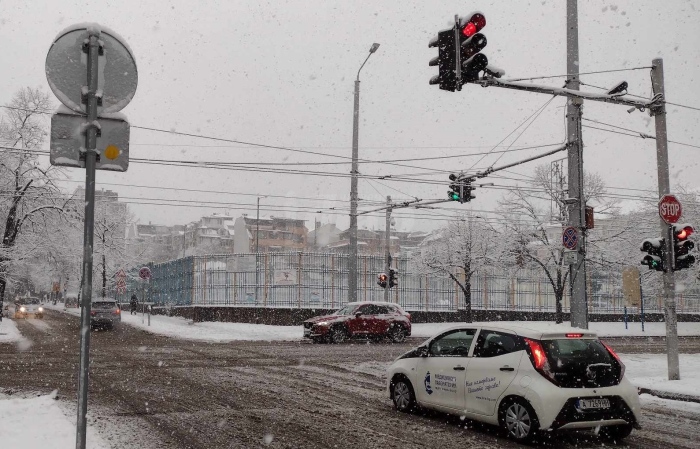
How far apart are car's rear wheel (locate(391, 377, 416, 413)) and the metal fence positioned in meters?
22.4

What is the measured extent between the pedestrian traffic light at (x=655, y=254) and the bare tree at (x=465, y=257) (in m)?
22.5

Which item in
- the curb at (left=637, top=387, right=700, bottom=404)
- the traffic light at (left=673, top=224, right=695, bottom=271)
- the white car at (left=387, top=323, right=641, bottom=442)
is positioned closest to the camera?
the white car at (left=387, top=323, right=641, bottom=442)

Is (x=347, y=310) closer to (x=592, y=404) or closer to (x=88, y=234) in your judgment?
(x=592, y=404)

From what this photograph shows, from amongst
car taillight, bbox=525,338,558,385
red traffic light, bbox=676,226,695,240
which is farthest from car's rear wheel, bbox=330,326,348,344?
car taillight, bbox=525,338,558,385

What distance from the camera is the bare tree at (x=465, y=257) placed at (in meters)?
36.4

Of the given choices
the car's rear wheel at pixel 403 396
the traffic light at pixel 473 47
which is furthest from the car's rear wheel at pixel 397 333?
the traffic light at pixel 473 47

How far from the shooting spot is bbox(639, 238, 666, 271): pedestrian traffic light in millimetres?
13406

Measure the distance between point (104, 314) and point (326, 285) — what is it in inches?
444

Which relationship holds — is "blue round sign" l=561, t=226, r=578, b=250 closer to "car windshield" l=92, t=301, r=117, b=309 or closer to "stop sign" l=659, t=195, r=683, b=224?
"stop sign" l=659, t=195, r=683, b=224

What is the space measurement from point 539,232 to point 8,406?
3056 cm

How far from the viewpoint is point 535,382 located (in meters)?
7.38

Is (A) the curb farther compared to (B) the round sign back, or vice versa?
(A) the curb

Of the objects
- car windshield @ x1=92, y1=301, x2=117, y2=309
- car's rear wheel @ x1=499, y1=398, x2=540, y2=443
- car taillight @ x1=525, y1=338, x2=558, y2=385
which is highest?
car taillight @ x1=525, y1=338, x2=558, y2=385

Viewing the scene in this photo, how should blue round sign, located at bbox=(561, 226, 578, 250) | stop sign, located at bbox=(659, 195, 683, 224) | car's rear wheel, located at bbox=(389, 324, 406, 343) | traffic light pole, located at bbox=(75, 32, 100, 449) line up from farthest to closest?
car's rear wheel, located at bbox=(389, 324, 406, 343)
blue round sign, located at bbox=(561, 226, 578, 250)
stop sign, located at bbox=(659, 195, 683, 224)
traffic light pole, located at bbox=(75, 32, 100, 449)
